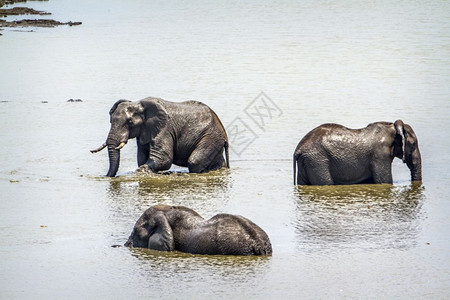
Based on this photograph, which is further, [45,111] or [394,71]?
[394,71]

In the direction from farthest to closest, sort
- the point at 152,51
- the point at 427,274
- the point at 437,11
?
the point at 437,11 < the point at 152,51 < the point at 427,274

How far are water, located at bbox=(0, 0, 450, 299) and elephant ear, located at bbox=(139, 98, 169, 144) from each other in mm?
766

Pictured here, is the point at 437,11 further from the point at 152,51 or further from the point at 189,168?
the point at 189,168

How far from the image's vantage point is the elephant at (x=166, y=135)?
18.6 metres

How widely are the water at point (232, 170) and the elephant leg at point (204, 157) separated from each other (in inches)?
14.5

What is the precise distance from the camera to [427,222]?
1484cm

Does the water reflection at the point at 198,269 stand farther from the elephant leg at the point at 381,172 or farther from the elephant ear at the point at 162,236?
the elephant leg at the point at 381,172

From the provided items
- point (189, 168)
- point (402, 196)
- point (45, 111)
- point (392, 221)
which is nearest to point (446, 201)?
point (402, 196)

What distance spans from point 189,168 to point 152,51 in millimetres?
20416

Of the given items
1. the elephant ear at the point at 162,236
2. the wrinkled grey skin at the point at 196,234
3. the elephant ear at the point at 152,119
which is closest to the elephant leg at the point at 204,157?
the elephant ear at the point at 152,119

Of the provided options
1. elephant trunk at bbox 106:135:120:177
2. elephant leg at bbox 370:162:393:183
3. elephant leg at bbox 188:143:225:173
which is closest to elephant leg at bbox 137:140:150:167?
elephant trunk at bbox 106:135:120:177

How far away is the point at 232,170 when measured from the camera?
18.9m

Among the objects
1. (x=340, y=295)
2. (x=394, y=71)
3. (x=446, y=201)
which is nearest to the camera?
(x=340, y=295)

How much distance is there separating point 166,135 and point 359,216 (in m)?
4.87
